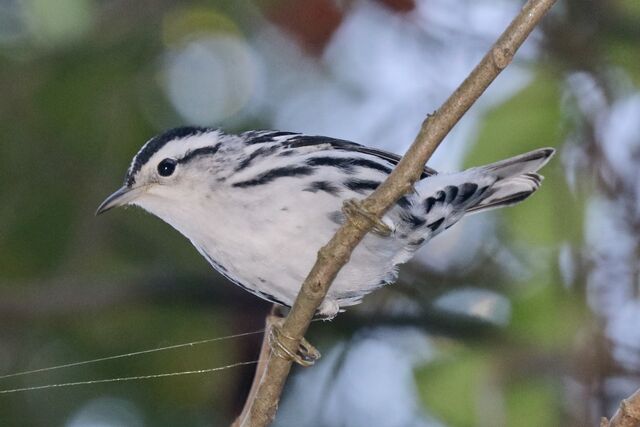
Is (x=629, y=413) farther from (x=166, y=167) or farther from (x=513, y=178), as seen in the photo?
(x=166, y=167)

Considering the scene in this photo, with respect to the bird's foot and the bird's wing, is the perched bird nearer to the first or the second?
the bird's wing

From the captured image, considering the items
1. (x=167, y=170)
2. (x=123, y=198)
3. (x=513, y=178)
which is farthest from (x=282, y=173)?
(x=513, y=178)

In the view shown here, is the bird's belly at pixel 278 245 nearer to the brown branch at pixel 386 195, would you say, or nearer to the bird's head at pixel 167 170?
the bird's head at pixel 167 170

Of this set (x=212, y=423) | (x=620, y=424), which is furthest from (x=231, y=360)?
(x=620, y=424)

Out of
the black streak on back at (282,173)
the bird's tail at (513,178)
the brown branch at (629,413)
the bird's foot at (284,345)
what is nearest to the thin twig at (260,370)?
the bird's foot at (284,345)

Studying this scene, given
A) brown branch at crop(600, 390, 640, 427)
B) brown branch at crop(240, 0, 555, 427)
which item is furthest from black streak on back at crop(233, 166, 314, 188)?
brown branch at crop(600, 390, 640, 427)

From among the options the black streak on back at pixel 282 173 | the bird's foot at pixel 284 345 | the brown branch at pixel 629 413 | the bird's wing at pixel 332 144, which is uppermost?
the bird's wing at pixel 332 144

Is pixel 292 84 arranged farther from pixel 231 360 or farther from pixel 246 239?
pixel 246 239
